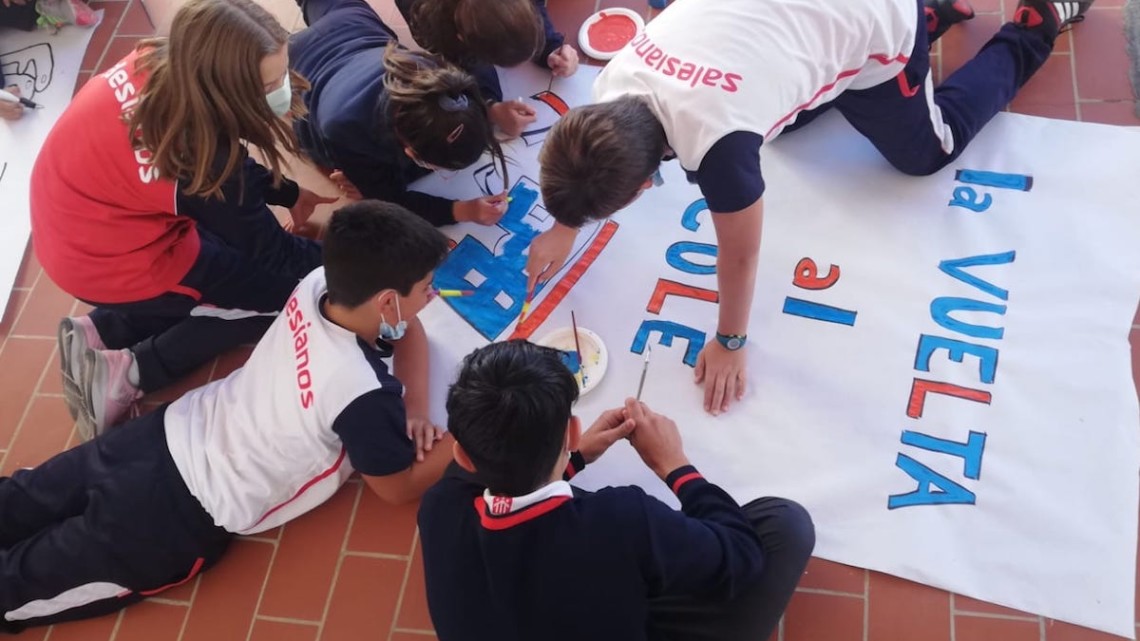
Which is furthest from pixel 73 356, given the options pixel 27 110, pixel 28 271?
pixel 27 110

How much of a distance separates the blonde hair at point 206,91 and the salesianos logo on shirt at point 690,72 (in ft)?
1.97

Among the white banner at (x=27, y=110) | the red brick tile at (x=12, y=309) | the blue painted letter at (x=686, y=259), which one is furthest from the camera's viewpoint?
the white banner at (x=27, y=110)

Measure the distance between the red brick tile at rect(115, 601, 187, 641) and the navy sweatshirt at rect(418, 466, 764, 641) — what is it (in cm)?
67

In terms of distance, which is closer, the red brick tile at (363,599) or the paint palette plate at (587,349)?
the red brick tile at (363,599)

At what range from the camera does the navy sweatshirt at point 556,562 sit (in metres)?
1.14

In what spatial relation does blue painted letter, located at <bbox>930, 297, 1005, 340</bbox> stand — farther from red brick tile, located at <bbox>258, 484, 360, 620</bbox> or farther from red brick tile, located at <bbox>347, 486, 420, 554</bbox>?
red brick tile, located at <bbox>258, 484, 360, 620</bbox>

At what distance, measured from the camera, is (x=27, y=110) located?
2.39m

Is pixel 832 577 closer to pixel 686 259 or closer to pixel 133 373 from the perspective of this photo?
pixel 686 259

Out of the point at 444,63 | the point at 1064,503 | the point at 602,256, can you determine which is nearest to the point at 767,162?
the point at 602,256

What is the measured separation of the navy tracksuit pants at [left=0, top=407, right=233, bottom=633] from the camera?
1568 mm

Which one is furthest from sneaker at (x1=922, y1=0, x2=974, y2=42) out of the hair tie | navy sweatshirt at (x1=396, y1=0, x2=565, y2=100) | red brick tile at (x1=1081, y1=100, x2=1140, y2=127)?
the hair tie

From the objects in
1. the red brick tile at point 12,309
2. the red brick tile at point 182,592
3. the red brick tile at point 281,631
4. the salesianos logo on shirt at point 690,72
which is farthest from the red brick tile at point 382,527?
the red brick tile at point 12,309

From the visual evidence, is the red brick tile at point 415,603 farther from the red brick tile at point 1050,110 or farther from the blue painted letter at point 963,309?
the red brick tile at point 1050,110

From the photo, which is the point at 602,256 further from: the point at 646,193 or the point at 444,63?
the point at 444,63
